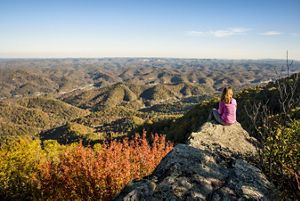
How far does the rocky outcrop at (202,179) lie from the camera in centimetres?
552

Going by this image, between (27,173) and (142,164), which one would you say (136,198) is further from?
(27,173)

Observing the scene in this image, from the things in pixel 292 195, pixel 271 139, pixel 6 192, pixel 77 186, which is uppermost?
pixel 271 139

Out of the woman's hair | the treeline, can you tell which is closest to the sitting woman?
the woman's hair

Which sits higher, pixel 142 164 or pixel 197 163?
pixel 197 163

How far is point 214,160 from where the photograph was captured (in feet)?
22.2

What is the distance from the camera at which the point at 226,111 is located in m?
10.3

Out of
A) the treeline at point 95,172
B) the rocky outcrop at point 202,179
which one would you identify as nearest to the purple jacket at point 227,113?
the rocky outcrop at point 202,179

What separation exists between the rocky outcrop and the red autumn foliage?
9.04 feet

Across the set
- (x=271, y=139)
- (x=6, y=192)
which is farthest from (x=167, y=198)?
(x=6, y=192)

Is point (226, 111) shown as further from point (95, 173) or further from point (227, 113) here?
point (95, 173)

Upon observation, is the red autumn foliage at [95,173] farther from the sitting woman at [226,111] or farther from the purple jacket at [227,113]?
the purple jacket at [227,113]

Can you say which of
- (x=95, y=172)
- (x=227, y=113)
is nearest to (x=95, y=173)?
(x=95, y=172)

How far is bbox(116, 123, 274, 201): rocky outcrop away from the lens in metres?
5.52

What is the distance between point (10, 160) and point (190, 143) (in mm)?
18424
